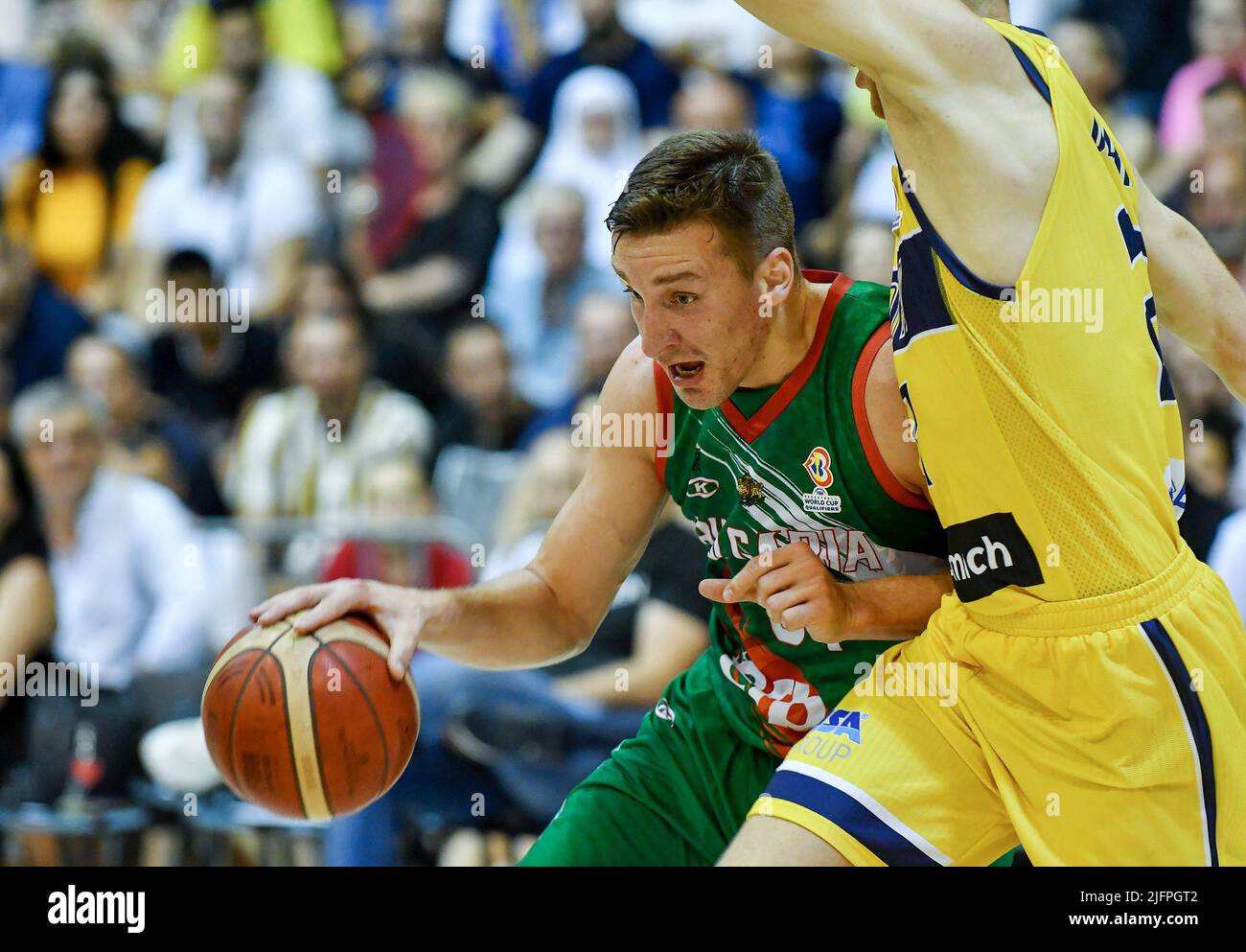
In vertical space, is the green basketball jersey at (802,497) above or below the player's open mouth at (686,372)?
below

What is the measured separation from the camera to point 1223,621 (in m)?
2.77

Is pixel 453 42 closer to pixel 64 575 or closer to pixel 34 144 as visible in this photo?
pixel 34 144

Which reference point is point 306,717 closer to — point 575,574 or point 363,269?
point 575,574

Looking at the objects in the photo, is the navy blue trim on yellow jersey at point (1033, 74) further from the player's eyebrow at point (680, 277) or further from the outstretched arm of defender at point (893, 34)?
the player's eyebrow at point (680, 277)

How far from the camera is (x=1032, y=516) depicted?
8.80 feet

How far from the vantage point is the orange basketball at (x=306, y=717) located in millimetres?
2908

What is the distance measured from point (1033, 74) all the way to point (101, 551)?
15.4 ft

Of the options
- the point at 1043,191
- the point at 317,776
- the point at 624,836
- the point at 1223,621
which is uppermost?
the point at 1043,191

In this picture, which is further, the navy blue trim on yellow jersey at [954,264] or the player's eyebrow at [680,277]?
the player's eyebrow at [680,277]

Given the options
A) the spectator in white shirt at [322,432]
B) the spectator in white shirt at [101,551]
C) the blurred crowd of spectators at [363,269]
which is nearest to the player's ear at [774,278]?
the blurred crowd of spectators at [363,269]

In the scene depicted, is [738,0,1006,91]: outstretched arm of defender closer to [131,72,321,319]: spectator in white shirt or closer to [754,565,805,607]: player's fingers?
[754,565,805,607]: player's fingers

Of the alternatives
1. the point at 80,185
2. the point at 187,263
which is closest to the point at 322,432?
the point at 187,263

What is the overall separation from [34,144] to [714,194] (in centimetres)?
579
